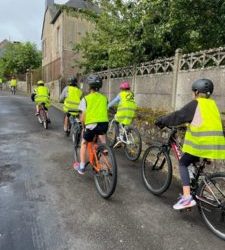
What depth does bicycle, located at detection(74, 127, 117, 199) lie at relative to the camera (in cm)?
468

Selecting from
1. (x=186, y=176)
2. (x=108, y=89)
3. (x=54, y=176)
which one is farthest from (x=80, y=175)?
(x=108, y=89)

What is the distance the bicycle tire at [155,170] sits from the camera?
4.99 meters

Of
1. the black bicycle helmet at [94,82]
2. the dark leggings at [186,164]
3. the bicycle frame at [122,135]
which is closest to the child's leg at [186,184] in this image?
the dark leggings at [186,164]

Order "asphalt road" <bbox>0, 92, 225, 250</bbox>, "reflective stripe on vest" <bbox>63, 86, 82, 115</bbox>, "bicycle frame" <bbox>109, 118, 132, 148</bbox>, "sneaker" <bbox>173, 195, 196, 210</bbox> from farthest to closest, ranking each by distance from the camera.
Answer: "reflective stripe on vest" <bbox>63, 86, 82, 115</bbox> → "bicycle frame" <bbox>109, 118, 132, 148</bbox> → "sneaker" <bbox>173, 195, 196, 210</bbox> → "asphalt road" <bbox>0, 92, 225, 250</bbox>

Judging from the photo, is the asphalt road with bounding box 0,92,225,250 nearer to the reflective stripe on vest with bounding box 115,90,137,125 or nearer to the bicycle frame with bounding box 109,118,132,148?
the bicycle frame with bounding box 109,118,132,148

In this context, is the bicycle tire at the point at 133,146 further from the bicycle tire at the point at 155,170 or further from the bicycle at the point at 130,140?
the bicycle tire at the point at 155,170

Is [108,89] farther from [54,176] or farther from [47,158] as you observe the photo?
[54,176]

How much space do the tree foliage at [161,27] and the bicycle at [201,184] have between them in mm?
4866

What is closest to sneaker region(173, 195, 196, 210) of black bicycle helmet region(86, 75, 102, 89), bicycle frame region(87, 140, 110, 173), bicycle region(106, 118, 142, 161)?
bicycle frame region(87, 140, 110, 173)

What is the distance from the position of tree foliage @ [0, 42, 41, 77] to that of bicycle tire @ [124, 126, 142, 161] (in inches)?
1479

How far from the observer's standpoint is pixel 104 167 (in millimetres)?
4965

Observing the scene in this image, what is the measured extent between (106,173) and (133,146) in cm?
235

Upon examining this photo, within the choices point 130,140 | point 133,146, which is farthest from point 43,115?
point 133,146

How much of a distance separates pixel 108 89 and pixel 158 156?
27.4ft
